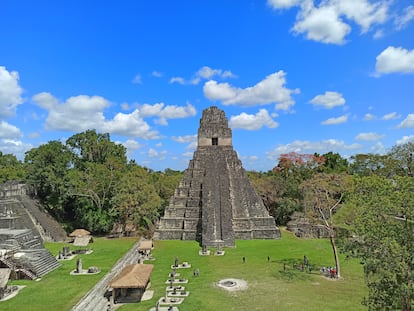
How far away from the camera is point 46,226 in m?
27.8

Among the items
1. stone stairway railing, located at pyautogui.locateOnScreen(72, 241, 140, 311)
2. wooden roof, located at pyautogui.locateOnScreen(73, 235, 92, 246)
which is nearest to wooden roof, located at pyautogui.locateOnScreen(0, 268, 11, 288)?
stone stairway railing, located at pyautogui.locateOnScreen(72, 241, 140, 311)

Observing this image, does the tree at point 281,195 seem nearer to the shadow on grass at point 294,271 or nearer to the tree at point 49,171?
the shadow on grass at point 294,271

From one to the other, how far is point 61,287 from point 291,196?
89.8 feet

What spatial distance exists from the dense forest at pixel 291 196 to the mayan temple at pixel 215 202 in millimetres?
2891

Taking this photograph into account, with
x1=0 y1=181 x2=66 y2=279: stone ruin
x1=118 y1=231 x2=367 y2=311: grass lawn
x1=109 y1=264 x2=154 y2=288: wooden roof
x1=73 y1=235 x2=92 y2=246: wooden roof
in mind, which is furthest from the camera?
x1=73 y1=235 x2=92 y2=246: wooden roof

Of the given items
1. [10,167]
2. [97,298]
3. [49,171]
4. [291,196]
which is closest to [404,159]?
[291,196]

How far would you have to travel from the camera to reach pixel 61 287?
16.3 m

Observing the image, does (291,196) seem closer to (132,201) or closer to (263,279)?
(132,201)

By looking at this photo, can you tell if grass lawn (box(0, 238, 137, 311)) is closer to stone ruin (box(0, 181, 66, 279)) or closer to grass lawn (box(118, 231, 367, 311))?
stone ruin (box(0, 181, 66, 279))

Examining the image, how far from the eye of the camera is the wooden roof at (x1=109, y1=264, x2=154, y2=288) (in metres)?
14.6

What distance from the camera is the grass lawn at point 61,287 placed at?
14.1 meters

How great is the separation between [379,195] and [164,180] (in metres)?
31.6

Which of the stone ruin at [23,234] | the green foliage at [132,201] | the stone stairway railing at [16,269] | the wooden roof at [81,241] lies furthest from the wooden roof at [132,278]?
the green foliage at [132,201]

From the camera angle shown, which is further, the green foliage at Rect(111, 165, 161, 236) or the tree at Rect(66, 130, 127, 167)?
the tree at Rect(66, 130, 127, 167)
